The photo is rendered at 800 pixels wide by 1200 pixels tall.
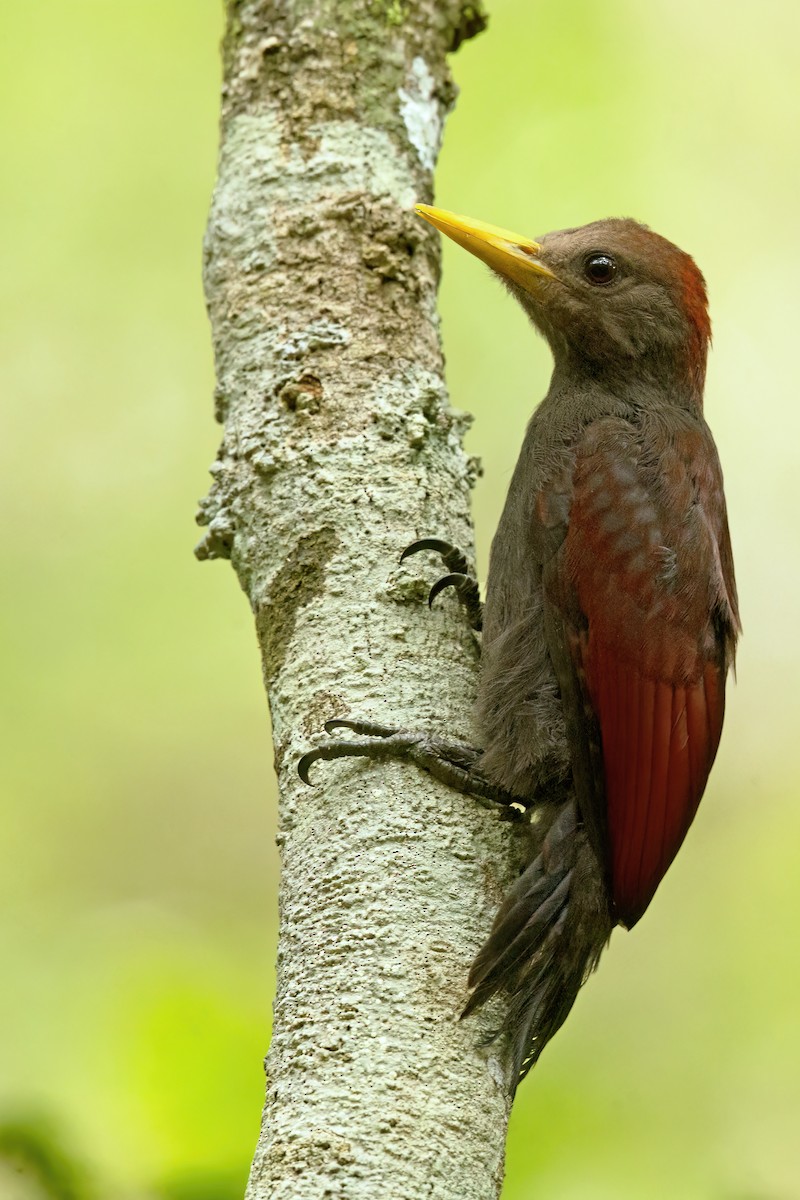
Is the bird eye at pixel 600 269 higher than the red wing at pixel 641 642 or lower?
higher

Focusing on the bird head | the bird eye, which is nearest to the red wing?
the bird head

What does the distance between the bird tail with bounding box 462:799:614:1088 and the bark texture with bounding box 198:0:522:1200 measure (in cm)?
5

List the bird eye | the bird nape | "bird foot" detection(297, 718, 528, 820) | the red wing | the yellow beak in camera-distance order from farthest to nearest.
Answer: the bird eye < the yellow beak < the red wing < the bird nape < "bird foot" detection(297, 718, 528, 820)

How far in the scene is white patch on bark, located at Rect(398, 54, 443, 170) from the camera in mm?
3502

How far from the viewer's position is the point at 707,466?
10.7ft

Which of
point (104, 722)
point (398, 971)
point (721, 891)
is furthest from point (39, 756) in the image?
point (398, 971)

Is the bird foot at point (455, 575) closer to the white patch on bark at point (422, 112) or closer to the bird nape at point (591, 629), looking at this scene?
the bird nape at point (591, 629)

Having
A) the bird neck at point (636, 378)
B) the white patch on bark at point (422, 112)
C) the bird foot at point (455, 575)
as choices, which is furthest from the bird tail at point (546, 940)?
the white patch on bark at point (422, 112)

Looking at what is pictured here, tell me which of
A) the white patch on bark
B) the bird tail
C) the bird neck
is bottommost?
the bird tail

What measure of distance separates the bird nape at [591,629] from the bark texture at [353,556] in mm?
89

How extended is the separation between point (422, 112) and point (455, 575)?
4.54ft

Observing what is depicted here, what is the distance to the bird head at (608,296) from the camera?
3.52 metres

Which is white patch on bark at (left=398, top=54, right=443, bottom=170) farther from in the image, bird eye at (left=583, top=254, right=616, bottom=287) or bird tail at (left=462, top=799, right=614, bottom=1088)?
bird tail at (left=462, top=799, right=614, bottom=1088)

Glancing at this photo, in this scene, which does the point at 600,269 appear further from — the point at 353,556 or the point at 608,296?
the point at 353,556
